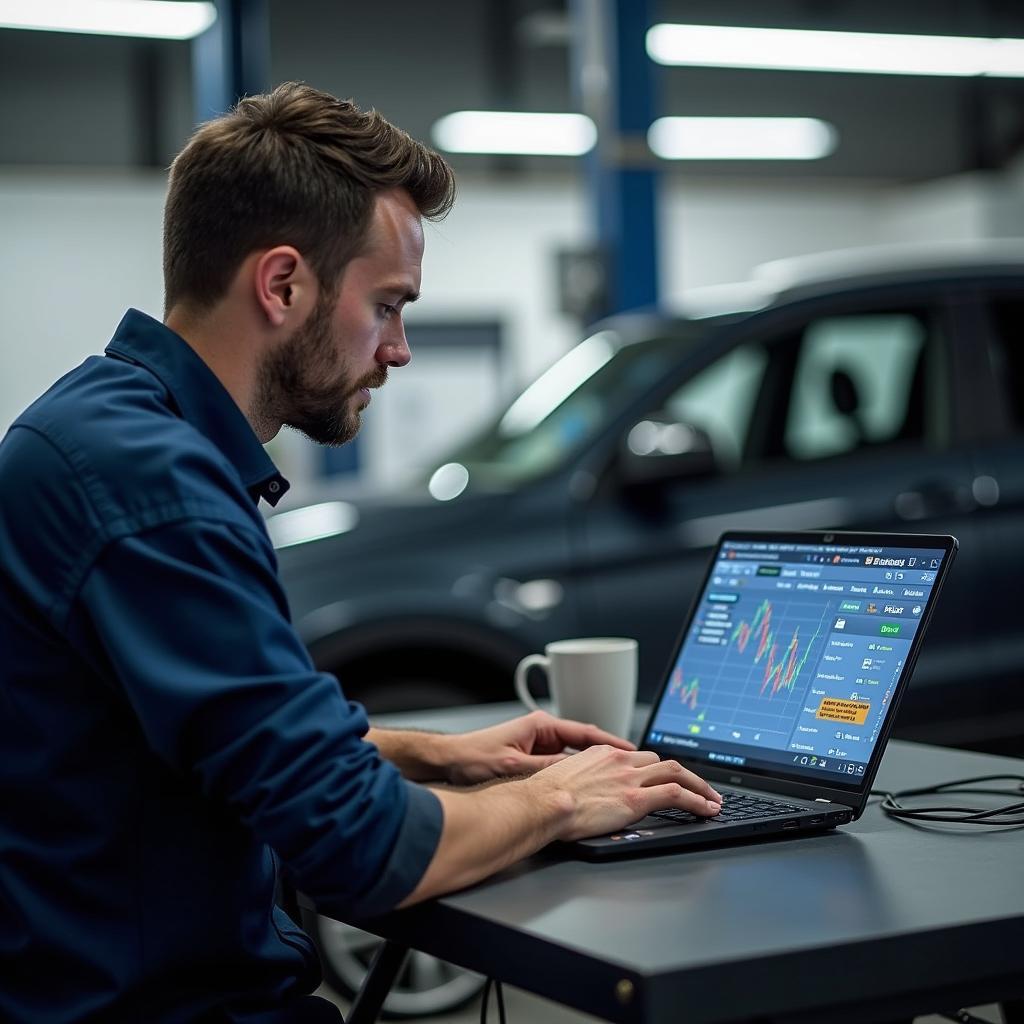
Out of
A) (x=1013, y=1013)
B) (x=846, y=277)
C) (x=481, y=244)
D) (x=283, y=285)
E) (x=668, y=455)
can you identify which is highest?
(x=283, y=285)

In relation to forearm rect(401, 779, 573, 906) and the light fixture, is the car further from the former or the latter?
forearm rect(401, 779, 573, 906)

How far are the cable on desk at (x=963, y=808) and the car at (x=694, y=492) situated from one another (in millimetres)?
1762

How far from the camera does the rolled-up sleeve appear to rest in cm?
128

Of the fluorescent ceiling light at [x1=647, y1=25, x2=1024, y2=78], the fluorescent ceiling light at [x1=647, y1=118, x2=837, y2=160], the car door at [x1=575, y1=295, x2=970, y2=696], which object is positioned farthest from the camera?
the fluorescent ceiling light at [x1=647, y1=118, x2=837, y2=160]

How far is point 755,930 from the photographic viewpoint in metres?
1.24

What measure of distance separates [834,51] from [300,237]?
330 inches

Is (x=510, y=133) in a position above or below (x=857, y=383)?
above

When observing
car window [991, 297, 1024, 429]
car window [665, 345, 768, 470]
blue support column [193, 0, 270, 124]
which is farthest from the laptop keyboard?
blue support column [193, 0, 270, 124]

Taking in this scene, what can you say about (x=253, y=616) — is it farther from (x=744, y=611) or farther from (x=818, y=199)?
(x=818, y=199)

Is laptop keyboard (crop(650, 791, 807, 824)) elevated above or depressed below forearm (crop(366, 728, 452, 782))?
above

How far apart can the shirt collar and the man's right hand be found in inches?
16.6

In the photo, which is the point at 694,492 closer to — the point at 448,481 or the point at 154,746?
the point at 448,481

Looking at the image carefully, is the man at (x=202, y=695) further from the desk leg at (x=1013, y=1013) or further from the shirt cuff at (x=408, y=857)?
the desk leg at (x=1013, y=1013)

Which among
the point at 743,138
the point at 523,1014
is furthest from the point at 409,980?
the point at 743,138
